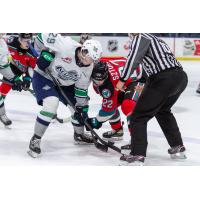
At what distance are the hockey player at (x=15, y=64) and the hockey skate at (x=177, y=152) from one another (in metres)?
1.27

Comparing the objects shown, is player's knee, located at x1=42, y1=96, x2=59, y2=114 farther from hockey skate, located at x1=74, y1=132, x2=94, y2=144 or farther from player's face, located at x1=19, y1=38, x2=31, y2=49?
player's face, located at x1=19, y1=38, x2=31, y2=49

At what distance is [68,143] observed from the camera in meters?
3.20

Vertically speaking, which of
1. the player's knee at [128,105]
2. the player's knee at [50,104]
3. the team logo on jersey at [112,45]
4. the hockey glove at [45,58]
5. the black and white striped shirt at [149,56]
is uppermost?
the black and white striped shirt at [149,56]

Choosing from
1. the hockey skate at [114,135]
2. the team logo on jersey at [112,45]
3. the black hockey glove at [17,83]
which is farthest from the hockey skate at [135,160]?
the team logo on jersey at [112,45]

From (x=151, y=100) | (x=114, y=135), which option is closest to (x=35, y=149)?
(x=114, y=135)

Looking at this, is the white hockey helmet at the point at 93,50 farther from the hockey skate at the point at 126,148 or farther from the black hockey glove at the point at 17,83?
the black hockey glove at the point at 17,83

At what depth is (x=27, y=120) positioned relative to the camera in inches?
154

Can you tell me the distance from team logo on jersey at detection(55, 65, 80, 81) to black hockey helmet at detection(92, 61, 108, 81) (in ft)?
0.36

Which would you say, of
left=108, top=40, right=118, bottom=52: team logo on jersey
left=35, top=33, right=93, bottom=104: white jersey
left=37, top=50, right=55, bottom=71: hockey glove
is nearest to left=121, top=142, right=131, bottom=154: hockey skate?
left=35, top=33, right=93, bottom=104: white jersey

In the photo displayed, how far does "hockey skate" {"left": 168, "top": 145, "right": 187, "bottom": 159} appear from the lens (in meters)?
2.76

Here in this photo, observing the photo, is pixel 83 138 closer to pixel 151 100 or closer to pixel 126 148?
pixel 126 148

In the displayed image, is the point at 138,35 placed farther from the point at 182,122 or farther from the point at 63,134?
the point at 182,122

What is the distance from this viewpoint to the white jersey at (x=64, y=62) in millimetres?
2791

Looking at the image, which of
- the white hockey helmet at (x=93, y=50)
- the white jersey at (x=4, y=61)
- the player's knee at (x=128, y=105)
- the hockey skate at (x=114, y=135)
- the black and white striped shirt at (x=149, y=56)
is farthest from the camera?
the white jersey at (x=4, y=61)
